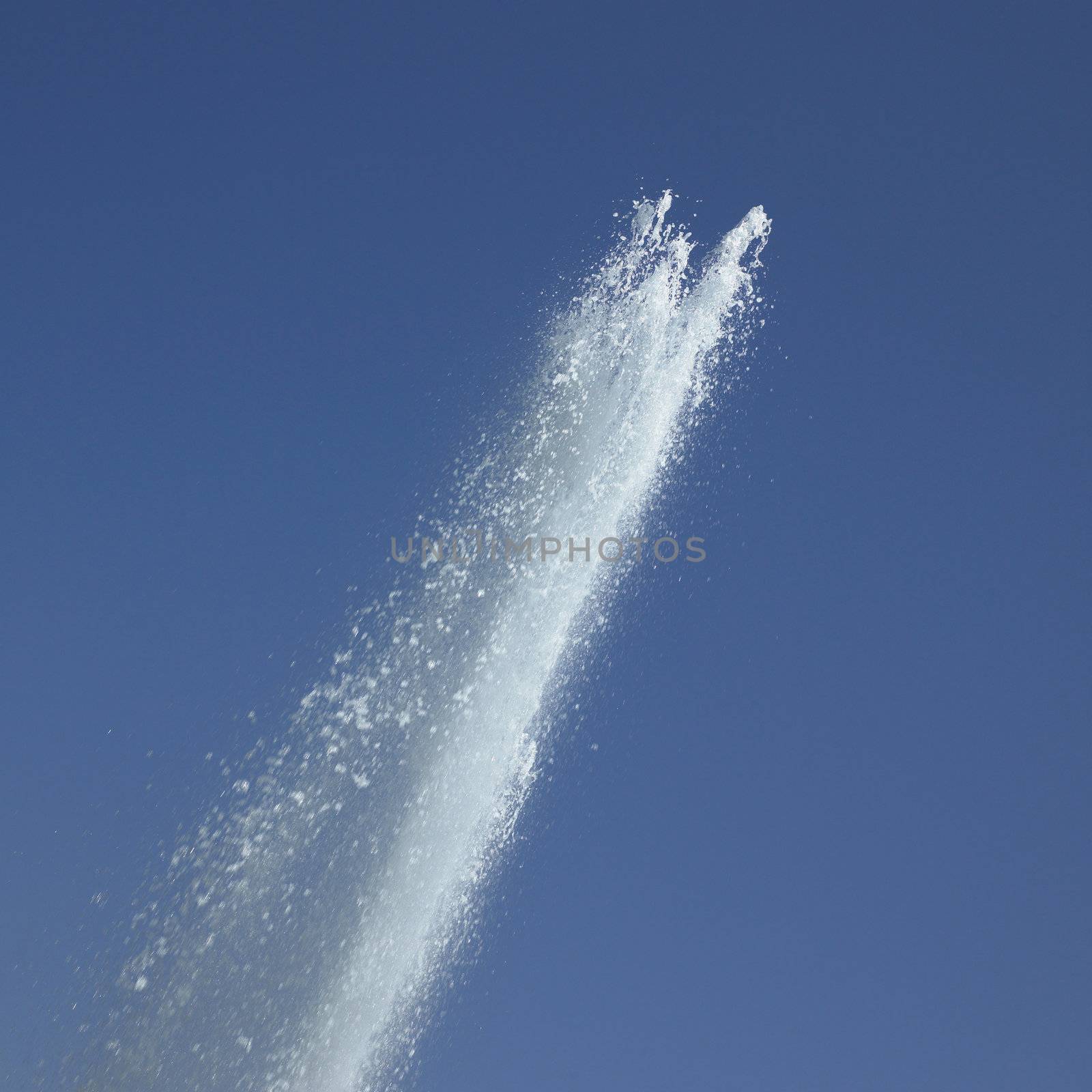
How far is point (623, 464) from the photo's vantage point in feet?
26.8

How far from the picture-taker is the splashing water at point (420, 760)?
718 centimetres

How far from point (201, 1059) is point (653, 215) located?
602 cm

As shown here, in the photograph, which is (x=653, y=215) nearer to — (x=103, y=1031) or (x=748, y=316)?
(x=748, y=316)

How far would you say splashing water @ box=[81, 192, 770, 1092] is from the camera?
718cm

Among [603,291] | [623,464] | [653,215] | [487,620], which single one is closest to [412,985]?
[487,620]

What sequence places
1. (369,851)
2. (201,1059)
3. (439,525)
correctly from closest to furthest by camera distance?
(201,1059), (369,851), (439,525)

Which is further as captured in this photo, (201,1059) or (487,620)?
(487,620)

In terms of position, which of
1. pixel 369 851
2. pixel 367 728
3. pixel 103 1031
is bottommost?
pixel 103 1031

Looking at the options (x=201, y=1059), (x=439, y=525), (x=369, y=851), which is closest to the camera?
(x=201, y=1059)

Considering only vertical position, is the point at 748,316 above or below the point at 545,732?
above

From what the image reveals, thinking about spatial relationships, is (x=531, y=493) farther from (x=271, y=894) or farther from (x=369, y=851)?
(x=271, y=894)

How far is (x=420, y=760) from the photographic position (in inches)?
306

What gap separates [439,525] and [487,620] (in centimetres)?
71

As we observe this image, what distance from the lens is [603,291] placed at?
833 centimetres
